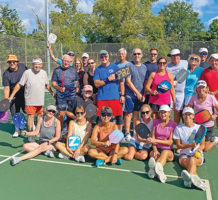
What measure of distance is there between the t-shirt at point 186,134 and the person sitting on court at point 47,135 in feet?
7.57

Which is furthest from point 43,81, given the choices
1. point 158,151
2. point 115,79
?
point 158,151

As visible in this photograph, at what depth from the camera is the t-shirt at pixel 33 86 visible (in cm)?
548

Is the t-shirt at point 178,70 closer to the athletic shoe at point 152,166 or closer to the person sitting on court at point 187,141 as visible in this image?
the person sitting on court at point 187,141

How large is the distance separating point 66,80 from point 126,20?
29.9 metres

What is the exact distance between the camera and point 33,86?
5492 millimetres

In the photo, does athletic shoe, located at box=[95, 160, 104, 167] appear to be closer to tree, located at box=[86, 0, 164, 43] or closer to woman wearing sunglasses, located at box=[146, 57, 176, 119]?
woman wearing sunglasses, located at box=[146, 57, 176, 119]

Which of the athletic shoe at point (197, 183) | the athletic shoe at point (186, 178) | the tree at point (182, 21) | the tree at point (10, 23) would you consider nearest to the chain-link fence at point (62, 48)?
the tree at point (10, 23)

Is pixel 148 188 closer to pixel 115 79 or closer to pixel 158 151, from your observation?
pixel 158 151

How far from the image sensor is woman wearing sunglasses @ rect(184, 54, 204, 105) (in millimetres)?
5188

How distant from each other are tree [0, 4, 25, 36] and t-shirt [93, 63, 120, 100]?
22.3 metres

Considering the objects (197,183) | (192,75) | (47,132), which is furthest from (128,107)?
(197,183)

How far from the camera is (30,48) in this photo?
15.8 meters

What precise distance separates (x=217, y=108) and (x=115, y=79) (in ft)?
7.02

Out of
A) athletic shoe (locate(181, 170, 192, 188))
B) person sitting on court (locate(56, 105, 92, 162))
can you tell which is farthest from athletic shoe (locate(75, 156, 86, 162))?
athletic shoe (locate(181, 170, 192, 188))
